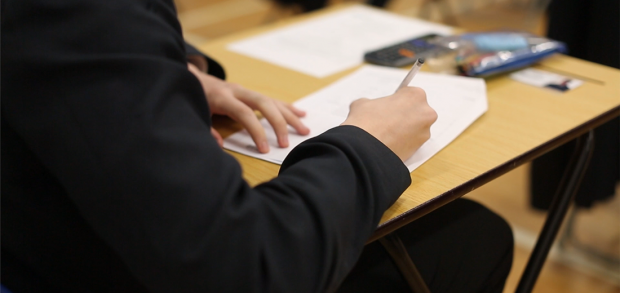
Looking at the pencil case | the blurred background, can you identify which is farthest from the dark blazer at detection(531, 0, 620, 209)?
the pencil case

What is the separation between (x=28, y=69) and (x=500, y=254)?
2.35 ft

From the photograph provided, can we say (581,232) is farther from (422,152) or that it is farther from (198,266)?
(198,266)

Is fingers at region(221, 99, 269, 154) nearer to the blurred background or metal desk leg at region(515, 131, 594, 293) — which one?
metal desk leg at region(515, 131, 594, 293)

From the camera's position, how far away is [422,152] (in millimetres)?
713

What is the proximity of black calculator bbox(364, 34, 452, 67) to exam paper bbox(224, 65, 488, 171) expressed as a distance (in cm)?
5

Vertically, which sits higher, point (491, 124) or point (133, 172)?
point (133, 172)

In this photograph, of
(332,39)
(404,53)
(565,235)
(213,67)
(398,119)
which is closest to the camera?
(398,119)

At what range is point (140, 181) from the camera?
0.42 metres

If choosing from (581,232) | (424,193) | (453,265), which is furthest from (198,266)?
(581,232)

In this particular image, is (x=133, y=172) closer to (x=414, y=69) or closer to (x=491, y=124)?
(x=414, y=69)

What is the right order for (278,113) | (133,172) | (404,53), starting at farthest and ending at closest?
(404,53) → (278,113) → (133,172)

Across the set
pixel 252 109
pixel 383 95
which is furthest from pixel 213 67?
pixel 383 95

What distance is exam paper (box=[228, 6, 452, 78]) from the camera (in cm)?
107

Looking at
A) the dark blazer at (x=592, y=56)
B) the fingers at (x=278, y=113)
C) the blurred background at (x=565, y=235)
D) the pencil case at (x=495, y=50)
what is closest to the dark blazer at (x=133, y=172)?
the fingers at (x=278, y=113)
